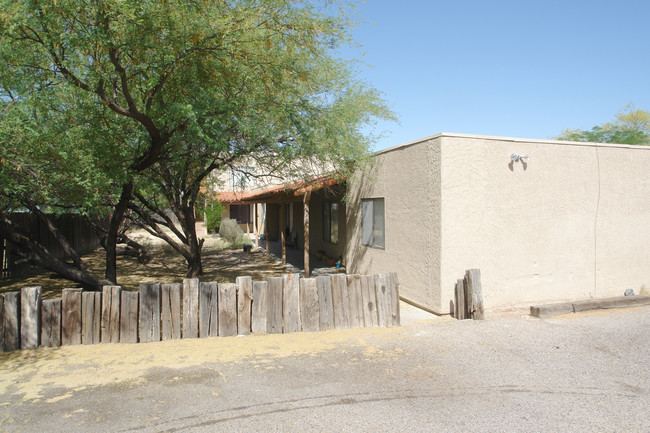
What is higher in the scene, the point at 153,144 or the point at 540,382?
the point at 153,144

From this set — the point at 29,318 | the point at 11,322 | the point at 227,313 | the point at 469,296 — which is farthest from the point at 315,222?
the point at 11,322

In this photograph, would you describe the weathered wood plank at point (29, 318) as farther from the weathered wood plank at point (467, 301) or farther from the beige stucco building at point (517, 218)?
the weathered wood plank at point (467, 301)

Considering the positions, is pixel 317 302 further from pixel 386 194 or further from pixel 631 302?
pixel 631 302

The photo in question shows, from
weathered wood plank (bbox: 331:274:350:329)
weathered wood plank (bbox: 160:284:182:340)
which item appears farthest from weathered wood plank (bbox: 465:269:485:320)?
weathered wood plank (bbox: 160:284:182:340)

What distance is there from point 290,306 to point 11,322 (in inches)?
142

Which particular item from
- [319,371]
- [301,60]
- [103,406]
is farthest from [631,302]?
[103,406]

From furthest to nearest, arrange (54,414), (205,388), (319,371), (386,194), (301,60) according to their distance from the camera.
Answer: (386,194) → (301,60) → (319,371) → (205,388) → (54,414)

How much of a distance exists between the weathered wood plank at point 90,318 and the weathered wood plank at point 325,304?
120 inches

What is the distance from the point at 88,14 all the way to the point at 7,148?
2.22 metres

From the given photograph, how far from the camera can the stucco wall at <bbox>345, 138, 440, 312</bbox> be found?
7.77m

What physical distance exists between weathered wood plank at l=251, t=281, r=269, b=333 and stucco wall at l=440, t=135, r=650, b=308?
3139mm

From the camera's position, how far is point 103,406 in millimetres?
4145

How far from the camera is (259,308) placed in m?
6.38

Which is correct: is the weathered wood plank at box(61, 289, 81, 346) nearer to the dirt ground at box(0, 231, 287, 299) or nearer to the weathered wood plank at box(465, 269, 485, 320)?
the dirt ground at box(0, 231, 287, 299)
